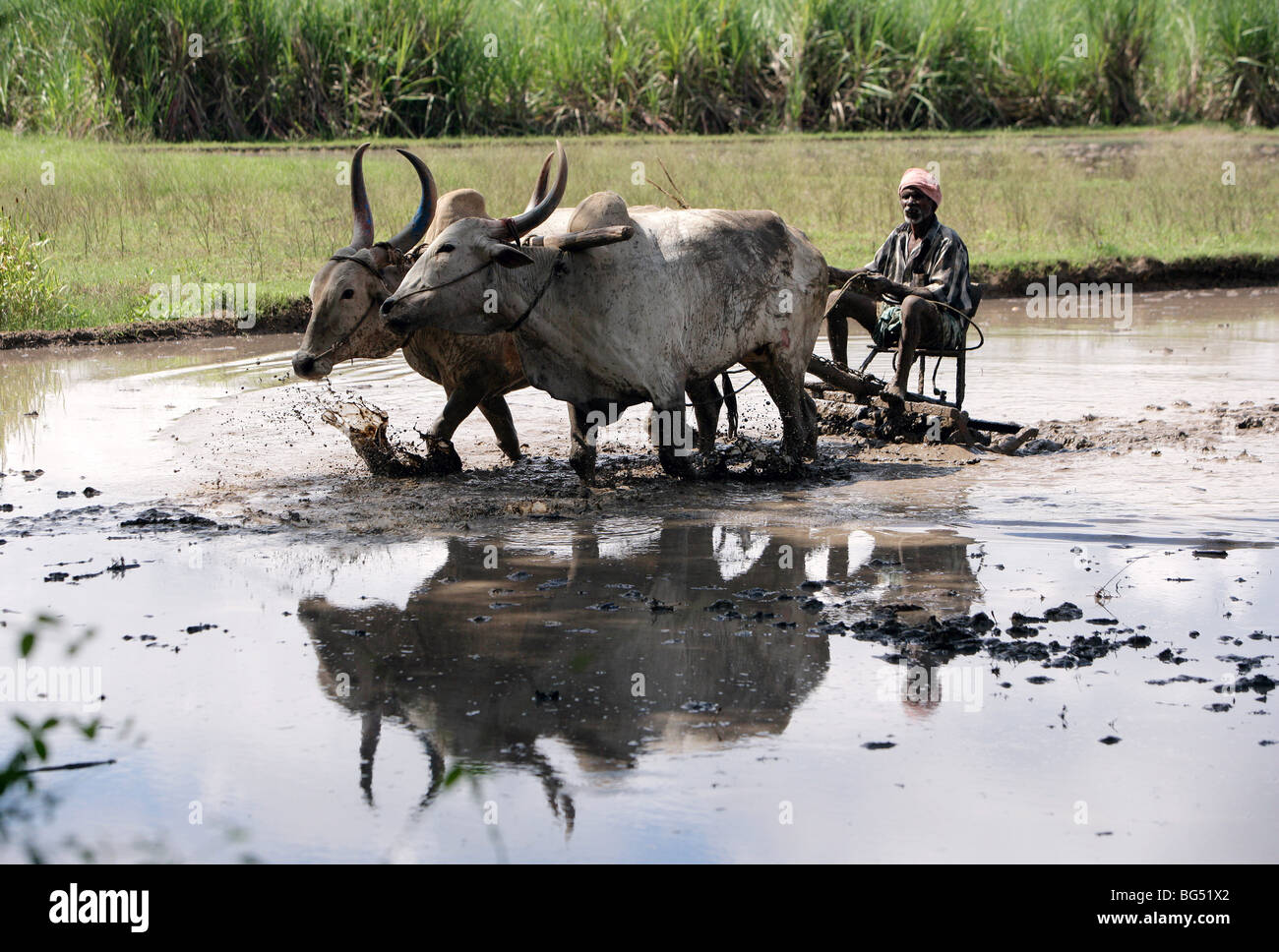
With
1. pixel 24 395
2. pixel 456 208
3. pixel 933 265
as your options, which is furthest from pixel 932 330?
pixel 24 395

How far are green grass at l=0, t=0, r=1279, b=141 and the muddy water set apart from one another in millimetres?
13902

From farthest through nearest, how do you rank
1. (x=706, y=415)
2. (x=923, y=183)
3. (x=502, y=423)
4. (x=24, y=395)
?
(x=24, y=395) < (x=923, y=183) < (x=706, y=415) < (x=502, y=423)

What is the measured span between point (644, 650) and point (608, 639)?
0.16m

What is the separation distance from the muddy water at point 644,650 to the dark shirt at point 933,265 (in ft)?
2.70

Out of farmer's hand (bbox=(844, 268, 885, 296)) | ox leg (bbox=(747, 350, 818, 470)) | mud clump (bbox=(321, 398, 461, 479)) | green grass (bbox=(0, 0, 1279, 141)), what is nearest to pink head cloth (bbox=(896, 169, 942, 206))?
farmer's hand (bbox=(844, 268, 885, 296))

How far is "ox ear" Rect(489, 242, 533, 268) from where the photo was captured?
20.3 feet

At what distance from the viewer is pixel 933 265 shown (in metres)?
8.08

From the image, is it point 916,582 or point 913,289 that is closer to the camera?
point 916,582

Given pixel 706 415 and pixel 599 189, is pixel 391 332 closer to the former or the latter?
pixel 706 415

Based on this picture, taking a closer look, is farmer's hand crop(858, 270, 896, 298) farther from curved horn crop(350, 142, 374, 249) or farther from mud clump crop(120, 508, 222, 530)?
mud clump crop(120, 508, 222, 530)
